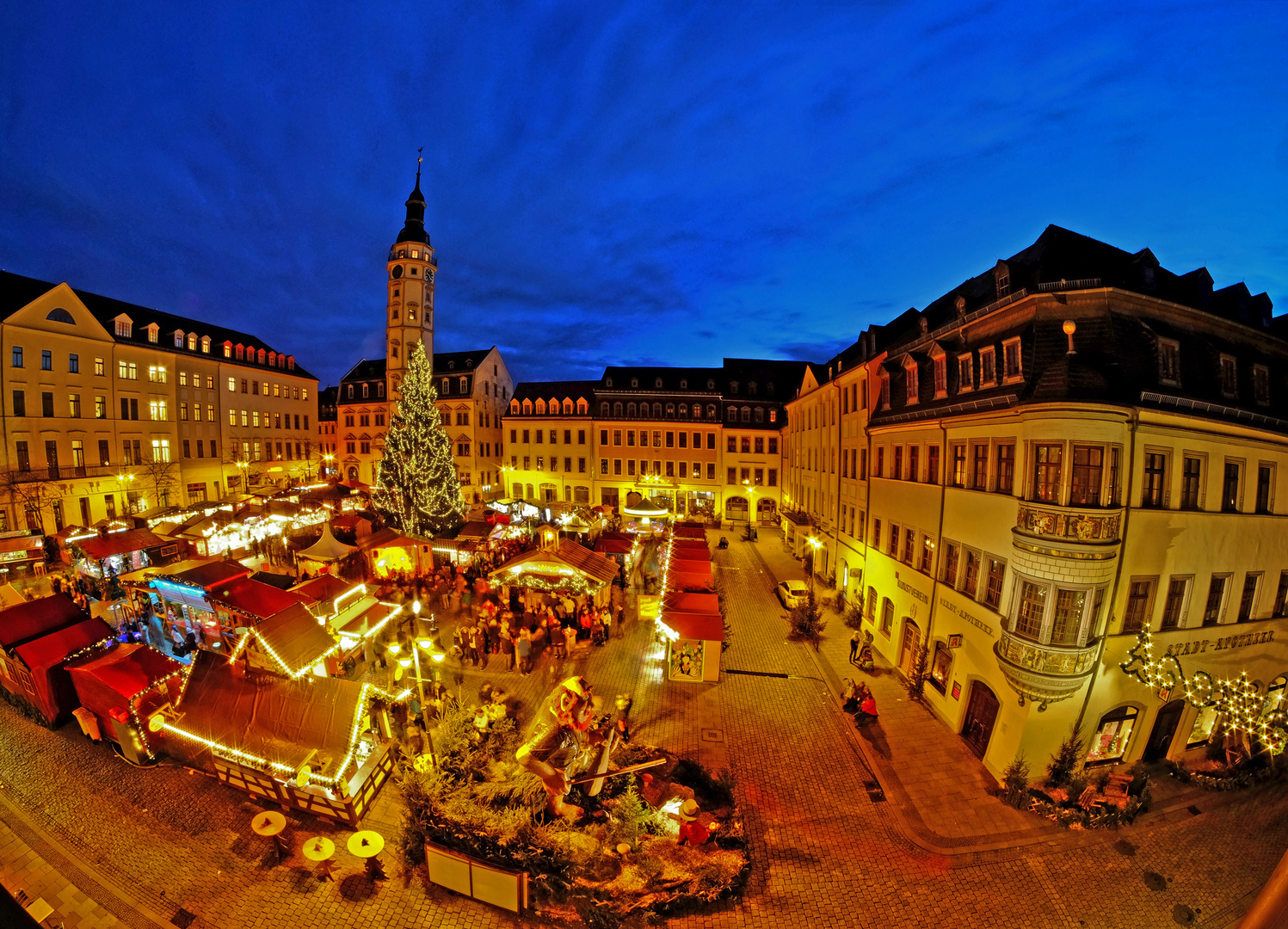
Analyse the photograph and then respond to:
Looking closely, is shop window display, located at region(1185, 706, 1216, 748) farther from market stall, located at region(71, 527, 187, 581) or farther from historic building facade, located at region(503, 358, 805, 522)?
market stall, located at region(71, 527, 187, 581)

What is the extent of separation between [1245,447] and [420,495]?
1234 inches

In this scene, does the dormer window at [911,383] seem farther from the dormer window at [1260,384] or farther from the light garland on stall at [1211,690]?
the light garland on stall at [1211,690]

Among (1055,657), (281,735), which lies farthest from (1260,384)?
(281,735)

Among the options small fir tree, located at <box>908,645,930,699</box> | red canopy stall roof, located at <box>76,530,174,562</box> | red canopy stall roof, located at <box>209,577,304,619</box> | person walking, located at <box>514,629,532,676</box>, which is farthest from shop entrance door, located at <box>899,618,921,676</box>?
red canopy stall roof, located at <box>76,530,174,562</box>

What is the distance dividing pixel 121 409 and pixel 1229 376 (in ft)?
168

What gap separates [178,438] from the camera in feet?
120

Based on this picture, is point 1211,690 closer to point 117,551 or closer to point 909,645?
point 909,645

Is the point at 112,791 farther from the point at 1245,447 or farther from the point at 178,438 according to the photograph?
the point at 178,438

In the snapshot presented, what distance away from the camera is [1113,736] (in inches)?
511

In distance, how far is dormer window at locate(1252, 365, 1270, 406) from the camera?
1272cm

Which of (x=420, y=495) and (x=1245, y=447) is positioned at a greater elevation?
(x=1245, y=447)

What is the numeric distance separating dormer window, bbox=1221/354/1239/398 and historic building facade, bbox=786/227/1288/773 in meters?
0.05

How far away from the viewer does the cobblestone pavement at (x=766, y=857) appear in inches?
357

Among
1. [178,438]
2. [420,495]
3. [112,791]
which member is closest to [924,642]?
[112,791]
